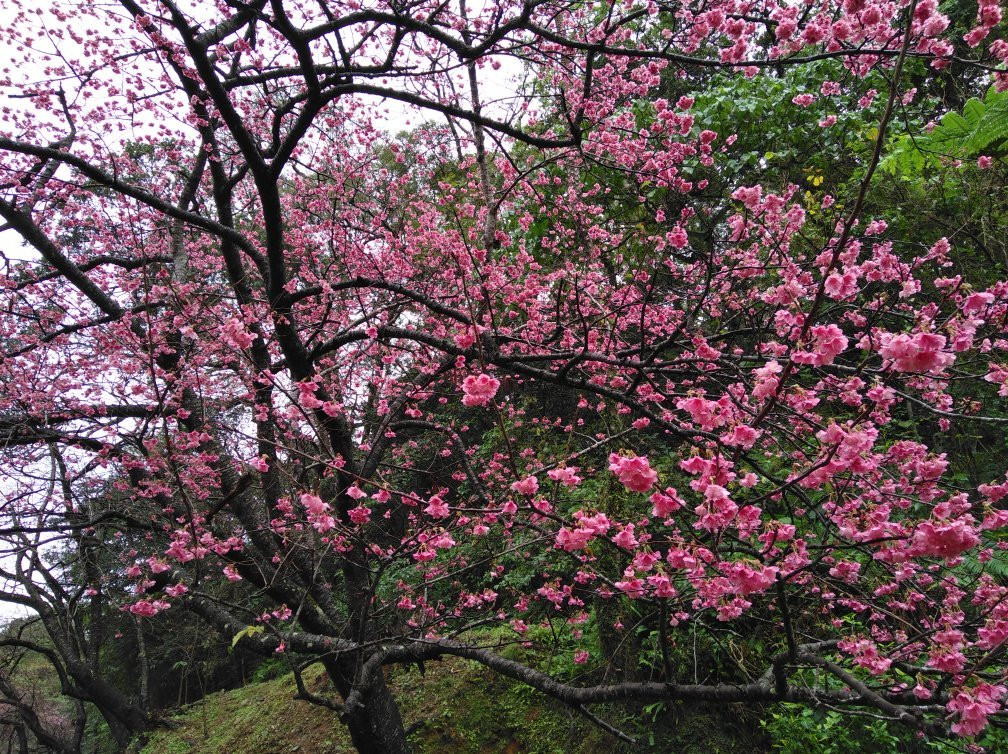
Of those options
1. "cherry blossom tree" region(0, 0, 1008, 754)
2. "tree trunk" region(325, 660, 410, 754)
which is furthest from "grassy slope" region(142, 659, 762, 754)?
"tree trunk" region(325, 660, 410, 754)

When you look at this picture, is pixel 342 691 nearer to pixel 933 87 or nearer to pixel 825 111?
pixel 825 111

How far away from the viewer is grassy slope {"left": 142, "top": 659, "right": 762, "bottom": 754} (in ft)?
12.1

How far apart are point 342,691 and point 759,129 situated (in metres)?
8.13

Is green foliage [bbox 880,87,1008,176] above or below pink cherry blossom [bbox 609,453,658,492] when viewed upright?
above

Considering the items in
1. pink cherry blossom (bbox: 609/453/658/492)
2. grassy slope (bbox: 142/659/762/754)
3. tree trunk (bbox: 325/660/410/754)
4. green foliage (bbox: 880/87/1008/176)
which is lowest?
grassy slope (bbox: 142/659/762/754)

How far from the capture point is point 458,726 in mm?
5156

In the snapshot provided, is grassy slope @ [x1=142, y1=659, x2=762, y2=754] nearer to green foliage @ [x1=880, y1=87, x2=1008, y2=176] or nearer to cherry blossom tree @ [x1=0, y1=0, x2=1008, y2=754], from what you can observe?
cherry blossom tree @ [x1=0, y1=0, x2=1008, y2=754]

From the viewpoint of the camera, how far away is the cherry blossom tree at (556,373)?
2.06 m

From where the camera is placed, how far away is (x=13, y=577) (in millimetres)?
6250

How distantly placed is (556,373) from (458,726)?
4568mm

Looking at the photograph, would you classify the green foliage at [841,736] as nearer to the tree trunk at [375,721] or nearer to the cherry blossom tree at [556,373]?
the cherry blossom tree at [556,373]

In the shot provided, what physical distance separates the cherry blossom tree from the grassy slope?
381 mm

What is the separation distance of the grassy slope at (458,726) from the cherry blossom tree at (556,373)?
381mm

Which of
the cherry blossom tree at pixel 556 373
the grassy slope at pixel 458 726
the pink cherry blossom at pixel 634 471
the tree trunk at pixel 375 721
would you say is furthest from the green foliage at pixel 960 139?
the tree trunk at pixel 375 721
